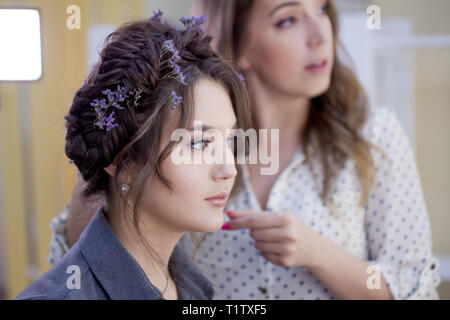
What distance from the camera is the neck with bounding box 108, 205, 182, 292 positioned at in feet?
2.52

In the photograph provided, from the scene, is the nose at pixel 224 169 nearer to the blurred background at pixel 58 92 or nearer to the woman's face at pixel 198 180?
the woman's face at pixel 198 180

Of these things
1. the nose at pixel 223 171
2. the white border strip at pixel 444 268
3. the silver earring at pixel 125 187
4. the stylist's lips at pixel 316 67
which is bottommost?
the white border strip at pixel 444 268

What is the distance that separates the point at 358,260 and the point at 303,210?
0.54 ft

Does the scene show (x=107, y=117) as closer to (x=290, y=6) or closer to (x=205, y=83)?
(x=205, y=83)

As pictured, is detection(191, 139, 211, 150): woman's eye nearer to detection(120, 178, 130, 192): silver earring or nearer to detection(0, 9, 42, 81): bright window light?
detection(120, 178, 130, 192): silver earring

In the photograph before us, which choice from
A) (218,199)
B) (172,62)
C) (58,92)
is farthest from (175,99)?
(58,92)

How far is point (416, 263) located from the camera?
1.08 metres

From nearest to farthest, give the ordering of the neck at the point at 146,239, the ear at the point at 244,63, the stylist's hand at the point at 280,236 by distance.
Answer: the neck at the point at 146,239 → the stylist's hand at the point at 280,236 → the ear at the point at 244,63

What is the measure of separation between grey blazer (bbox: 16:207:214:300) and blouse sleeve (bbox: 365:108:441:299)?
58cm

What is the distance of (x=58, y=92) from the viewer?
1.80m

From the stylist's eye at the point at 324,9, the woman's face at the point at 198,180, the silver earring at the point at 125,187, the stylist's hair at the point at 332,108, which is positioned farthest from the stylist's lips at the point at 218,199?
the stylist's eye at the point at 324,9

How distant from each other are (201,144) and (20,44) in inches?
11.7

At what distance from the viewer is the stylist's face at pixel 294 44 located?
1.07m

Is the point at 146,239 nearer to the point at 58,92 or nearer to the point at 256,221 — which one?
the point at 256,221
